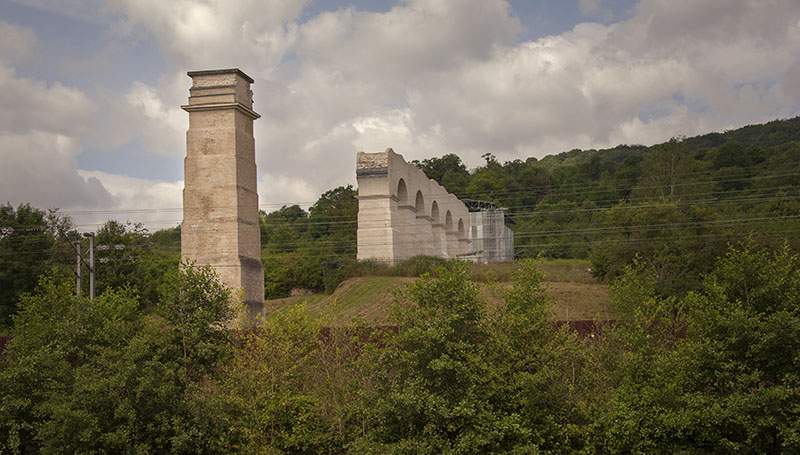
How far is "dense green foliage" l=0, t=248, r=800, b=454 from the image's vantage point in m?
9.68

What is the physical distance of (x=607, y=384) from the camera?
10719 millimetres

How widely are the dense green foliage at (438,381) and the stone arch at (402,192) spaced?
57.3ft

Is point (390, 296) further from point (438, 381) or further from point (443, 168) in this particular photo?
point (443, 168)

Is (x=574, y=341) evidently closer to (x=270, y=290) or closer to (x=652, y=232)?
(x=652, y=232)

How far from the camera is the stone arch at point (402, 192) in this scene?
94.2 feet

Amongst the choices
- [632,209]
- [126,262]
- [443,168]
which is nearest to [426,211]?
[632,209]

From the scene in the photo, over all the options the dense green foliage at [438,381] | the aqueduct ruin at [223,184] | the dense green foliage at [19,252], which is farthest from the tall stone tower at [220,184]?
the dense green foliage at [19,252]

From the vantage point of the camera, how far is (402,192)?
1142 inches

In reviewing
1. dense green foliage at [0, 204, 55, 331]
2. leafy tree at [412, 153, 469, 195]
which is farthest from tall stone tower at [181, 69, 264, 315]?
leafy tree at [412, 153, 469, 195]

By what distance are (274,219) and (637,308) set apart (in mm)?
52204

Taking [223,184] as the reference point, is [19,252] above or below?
below

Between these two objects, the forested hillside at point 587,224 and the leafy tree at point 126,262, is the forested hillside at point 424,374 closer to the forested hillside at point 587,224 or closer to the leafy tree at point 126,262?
the forested hillside at point 587,224

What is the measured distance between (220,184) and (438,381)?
32.3 feet

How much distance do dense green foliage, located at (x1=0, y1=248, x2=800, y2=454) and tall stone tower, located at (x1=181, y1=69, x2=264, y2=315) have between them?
5.97 metres
